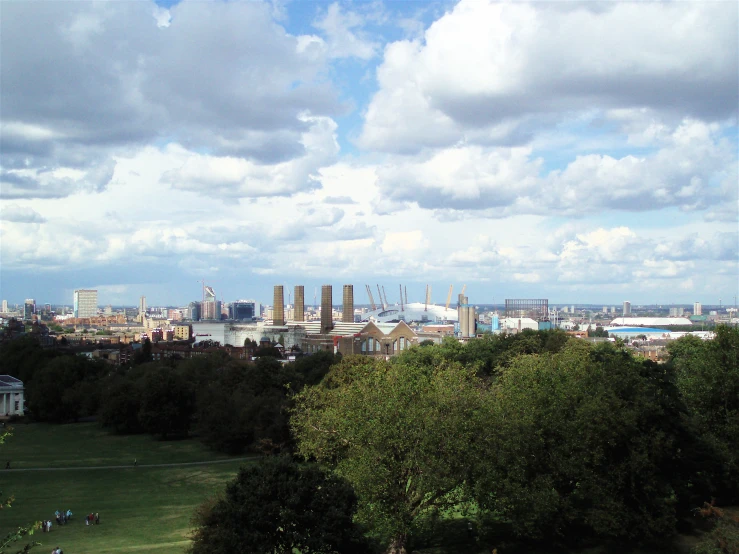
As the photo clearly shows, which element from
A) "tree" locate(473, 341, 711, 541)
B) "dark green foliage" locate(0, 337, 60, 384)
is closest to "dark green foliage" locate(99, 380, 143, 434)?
"dark green foliage" locate(0, 337, 60, 384)

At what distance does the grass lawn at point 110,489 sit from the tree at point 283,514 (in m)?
8.07

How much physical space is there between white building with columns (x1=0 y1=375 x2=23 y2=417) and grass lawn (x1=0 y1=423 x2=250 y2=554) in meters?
15.6

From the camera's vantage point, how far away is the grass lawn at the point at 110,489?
29422mm

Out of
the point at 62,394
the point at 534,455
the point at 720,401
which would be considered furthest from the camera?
the point at 62,394

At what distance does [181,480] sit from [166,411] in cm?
1623

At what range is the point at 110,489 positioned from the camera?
3938 cm

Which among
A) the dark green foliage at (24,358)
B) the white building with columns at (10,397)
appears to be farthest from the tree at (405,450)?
the dark green foliage at (24,358)

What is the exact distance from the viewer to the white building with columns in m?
73.8

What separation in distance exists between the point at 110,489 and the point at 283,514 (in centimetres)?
2375

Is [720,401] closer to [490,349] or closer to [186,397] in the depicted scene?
[490,349]

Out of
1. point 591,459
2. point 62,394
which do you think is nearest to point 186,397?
point 62,394

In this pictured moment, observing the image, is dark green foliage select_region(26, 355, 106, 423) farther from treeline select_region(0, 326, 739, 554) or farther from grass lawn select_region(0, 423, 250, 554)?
treeline select_region(0, 326, 739, 554)

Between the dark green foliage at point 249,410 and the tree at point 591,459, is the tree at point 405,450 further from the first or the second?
the dark green foliage at point 249,410

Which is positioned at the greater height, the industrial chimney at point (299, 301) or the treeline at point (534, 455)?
the industrial chimney at point (299, 301)
